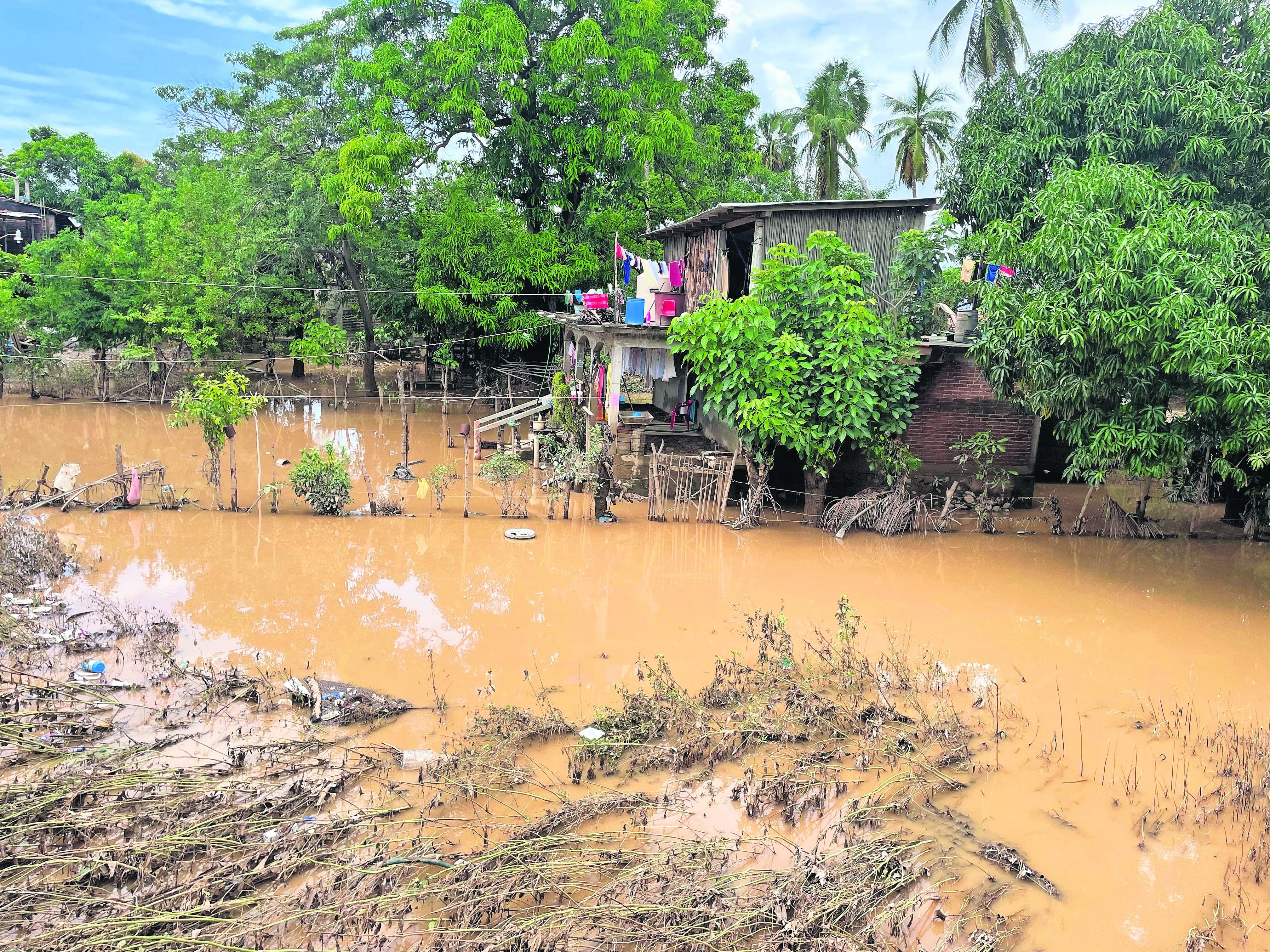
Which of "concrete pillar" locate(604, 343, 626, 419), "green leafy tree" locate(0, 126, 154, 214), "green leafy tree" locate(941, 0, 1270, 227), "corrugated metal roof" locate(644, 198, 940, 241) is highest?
"green leafy tree" locate(0, 126, 154, 214)

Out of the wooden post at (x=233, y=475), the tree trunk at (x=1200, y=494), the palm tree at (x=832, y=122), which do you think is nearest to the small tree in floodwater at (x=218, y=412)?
the wooden post at (x=233, y=475)

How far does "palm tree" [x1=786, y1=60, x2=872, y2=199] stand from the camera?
27.4 metres

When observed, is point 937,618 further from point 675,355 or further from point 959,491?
point 675,355

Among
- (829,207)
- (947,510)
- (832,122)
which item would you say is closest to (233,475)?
(829,207)

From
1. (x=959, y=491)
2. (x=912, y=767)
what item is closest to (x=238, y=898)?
(x=912, y=767)

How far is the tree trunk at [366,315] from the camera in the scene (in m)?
23.1

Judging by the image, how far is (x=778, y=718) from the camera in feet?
23.0

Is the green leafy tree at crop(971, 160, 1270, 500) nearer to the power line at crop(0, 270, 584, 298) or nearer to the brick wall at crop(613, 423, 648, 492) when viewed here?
the brick wall at crop(613, 423, 648, 492)

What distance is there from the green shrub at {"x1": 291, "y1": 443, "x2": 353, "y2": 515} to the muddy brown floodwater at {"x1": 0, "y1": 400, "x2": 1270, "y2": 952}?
0.25 meters

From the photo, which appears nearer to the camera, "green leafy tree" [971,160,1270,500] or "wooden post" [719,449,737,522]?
"green leafy tree" [971,160,1270,500]

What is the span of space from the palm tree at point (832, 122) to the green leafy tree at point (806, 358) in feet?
54.9

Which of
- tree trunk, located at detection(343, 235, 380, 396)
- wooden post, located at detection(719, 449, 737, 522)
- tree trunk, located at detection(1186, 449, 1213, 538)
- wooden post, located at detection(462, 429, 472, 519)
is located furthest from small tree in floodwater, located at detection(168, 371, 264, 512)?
tree trunk, located at detection(1186, 449, 1213, 538)

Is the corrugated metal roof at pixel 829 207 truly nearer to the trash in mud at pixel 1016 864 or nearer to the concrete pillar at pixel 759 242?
the concrete pillar at pixel 759 242

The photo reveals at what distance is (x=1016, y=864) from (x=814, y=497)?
812 cm
